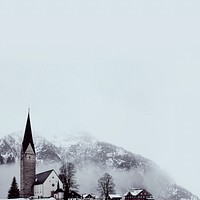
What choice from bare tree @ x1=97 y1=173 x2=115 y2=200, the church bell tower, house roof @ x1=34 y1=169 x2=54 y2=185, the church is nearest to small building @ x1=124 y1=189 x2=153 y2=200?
bare tree @ x1=97 y1=173 x2=115 y2=200

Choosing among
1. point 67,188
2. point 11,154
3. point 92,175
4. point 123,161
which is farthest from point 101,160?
point 67,188

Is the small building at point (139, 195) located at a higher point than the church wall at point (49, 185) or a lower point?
lower

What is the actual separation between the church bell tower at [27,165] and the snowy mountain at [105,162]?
129 ft

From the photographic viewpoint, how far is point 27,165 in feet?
337

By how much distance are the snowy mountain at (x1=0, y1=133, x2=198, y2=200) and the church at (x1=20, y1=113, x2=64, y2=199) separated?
3946 centimetres

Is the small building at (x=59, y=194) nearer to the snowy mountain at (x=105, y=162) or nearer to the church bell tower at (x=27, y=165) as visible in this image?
the church bell tower at (x=27, y=165)

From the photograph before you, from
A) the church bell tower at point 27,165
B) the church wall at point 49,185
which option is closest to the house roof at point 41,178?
the church wall at point 49,185

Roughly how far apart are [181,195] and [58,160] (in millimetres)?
48660

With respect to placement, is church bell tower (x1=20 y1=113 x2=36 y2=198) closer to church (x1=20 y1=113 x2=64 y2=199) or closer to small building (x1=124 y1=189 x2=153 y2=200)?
church (x1=20 y1=113 x2=64 y2=199)

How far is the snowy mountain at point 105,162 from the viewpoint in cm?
14962

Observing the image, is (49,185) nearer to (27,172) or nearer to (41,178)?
(41,178)

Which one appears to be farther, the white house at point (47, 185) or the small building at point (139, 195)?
the small building at point (139, 195)

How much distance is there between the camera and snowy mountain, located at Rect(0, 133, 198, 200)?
150 meters

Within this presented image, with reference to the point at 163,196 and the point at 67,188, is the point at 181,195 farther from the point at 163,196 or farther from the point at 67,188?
the point at 67,188
